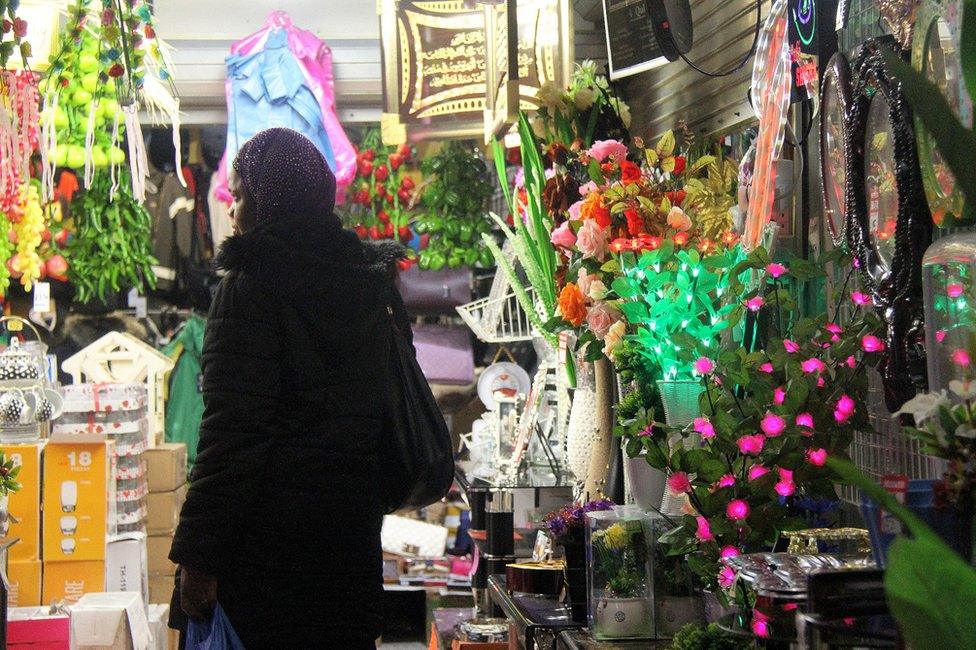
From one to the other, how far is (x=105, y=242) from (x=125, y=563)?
6.80 feet

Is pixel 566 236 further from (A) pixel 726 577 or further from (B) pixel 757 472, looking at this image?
(A) pixel 726 577

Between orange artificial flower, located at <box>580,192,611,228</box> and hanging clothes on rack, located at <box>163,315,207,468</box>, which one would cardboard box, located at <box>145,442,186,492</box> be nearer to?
hanging clothes on rack, located at <box>163,315,207,468</box>

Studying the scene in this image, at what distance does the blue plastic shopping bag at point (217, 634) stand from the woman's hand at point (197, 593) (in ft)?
0.06

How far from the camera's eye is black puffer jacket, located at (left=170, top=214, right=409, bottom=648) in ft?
7.48

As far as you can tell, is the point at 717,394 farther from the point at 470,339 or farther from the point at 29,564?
the point at 470,339

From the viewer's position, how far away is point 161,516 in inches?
222

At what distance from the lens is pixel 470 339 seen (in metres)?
6.51

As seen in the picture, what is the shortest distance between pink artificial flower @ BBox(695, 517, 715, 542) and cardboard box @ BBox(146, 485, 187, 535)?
413cm

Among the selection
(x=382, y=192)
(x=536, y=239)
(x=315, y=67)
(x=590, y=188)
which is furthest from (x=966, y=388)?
(x=382, y=192)

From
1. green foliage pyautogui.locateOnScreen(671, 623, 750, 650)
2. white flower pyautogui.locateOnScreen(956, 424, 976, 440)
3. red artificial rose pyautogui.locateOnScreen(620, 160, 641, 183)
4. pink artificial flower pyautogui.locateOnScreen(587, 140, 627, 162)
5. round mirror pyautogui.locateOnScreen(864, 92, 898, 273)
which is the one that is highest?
pink artificial flower pyautogui.locateOnScreen(587, 140, 627, 162)

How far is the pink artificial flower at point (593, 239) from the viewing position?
276cm

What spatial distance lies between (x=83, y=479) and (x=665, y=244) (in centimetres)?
308

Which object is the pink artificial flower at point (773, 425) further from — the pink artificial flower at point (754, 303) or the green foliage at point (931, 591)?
the green foliage at point (931, 591)

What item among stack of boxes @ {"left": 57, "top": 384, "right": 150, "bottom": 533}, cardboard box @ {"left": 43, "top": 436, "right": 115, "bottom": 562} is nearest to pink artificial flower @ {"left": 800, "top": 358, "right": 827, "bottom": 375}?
cardboard box @ {"left": 43, "top": 436, "right": 115, "bottom": 562}
